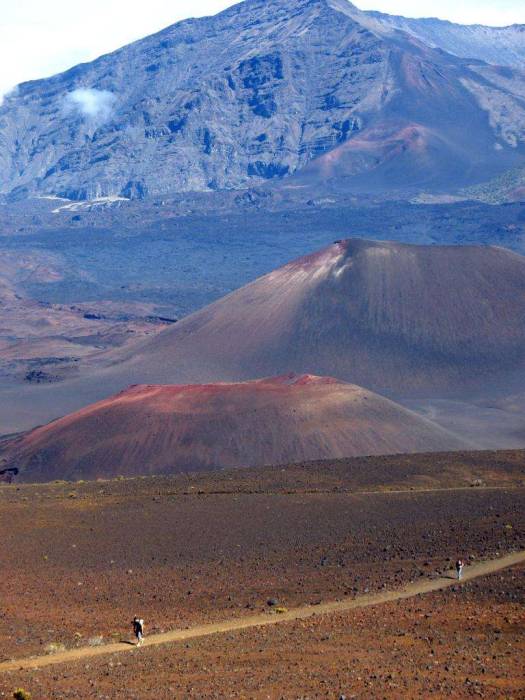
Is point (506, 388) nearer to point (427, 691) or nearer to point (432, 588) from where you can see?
point (432, 588)

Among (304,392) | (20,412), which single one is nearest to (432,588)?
(304,392)

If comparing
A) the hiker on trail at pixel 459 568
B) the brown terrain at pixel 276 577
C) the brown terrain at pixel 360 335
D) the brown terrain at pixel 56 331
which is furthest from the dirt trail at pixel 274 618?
the brown terrain at pixel 56 331

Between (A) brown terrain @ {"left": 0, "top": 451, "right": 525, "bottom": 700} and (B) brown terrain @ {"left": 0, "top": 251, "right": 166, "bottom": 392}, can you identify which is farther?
(B) brown terrain @ {"left": 0, "top": 251, "right": 166, "bottom": 392}

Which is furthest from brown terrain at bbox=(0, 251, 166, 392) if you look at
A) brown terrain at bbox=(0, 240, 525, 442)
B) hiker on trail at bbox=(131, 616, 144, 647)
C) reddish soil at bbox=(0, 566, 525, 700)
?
reddish soil at bbox=(0, 566, 525, 700)

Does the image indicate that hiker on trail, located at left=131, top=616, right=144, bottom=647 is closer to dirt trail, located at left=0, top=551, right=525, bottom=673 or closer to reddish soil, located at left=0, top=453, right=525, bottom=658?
dirt trail, located at left=0, top=551, right=525, bottom=673

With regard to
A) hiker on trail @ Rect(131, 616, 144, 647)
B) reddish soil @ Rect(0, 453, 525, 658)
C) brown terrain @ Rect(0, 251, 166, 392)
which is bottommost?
brown terrain @ Rect(0, 251, 166, 392)

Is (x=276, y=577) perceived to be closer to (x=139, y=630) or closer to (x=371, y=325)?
(x=139, y=630)

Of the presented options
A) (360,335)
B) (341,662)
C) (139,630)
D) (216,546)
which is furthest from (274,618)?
(360,335)
